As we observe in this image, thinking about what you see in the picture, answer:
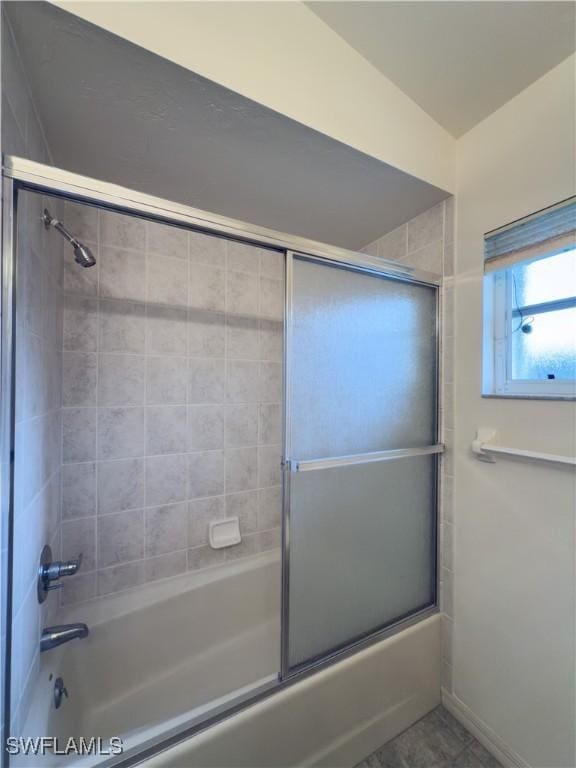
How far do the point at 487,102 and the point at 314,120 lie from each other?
27.8 inches

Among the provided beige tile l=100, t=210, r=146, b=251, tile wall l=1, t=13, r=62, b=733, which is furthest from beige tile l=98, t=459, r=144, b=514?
beige tile l=100, t=210, r=146, b=251

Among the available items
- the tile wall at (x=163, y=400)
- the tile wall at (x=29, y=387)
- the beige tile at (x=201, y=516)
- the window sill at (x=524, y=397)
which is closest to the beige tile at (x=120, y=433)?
the tile wall at (x=163, y=400)

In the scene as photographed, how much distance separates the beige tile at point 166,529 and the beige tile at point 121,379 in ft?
1.81

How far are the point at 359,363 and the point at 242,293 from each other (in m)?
0.87

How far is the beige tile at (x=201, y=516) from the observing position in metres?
1.58

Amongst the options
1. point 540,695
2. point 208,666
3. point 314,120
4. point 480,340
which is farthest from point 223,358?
point 540,695

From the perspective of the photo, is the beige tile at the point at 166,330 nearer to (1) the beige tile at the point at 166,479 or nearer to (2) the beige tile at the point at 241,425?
(2) the beige tile at the point at 241,425

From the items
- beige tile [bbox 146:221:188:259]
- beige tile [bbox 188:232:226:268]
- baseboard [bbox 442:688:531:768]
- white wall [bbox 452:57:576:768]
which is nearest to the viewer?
white wall [bbox 452:57:576:768]

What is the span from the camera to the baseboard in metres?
1.07

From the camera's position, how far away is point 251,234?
0.93 metres

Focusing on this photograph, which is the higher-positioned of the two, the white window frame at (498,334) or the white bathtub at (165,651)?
the white window frame at (498,334)

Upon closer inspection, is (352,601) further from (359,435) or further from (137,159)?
(137,159)

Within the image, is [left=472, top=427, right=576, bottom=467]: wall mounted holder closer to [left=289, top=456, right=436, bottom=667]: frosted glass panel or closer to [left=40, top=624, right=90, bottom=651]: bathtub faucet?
[left=289, top=456, right=436, bottom=667]: frosted glass panel

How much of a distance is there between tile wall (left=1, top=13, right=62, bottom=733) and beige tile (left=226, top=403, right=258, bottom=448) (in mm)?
784
